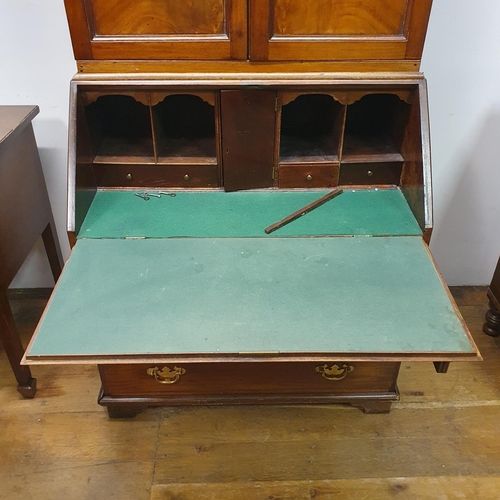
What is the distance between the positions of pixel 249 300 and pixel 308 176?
0.53 meters

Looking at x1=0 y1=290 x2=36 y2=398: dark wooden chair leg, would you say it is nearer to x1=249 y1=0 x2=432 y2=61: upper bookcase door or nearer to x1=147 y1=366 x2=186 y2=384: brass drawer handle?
x1=147 y1=366 x2=186 y2=384: brass drawer handle

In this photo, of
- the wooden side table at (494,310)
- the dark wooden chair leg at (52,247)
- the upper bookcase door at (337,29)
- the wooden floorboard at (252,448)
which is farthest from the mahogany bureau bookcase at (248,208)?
the wooden side table at (494,310)

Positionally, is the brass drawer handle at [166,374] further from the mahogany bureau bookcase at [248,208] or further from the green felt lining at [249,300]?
the green felt lining at [249,300]

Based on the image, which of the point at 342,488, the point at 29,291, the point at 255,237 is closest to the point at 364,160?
the point at 255,237

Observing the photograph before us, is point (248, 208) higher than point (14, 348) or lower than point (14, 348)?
higher

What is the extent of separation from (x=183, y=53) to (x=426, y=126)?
68 centimetres

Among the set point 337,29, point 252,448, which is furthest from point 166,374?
point 337,29

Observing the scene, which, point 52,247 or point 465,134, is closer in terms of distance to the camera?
point 465,134

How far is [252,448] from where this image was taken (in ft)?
5.13

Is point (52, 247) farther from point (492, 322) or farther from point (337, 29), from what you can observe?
point (492, 322)

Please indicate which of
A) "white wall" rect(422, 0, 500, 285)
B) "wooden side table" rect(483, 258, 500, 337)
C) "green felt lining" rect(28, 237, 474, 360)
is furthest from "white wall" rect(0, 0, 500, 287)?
"green felt lining" rect(28, 237, 474, 360)

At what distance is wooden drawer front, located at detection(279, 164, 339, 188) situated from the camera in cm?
148

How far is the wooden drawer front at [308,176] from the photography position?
148 centimetres

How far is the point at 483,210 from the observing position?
1997 mm
